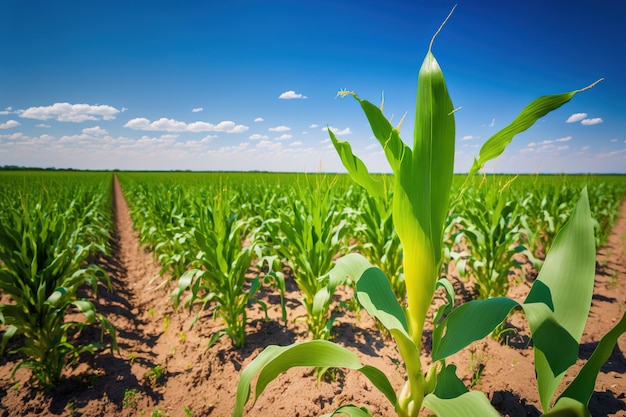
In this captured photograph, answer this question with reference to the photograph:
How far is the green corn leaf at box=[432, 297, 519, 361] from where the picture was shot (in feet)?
3.15

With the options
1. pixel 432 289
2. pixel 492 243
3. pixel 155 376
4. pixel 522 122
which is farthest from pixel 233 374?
pixel 492 243

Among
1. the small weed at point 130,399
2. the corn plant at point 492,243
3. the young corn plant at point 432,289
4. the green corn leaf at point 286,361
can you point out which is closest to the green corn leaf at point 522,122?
the young corn plant at point 432,289

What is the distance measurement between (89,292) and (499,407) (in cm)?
507

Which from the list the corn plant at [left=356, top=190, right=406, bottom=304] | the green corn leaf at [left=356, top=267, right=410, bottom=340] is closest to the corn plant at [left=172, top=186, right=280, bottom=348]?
the corn plant at [left=356, top=190, right=406, bottom=304]

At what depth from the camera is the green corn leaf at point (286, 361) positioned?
0.93 meters

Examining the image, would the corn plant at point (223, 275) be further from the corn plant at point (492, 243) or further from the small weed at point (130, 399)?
the corn plant at point (492, 243)

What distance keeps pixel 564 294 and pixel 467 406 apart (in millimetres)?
531

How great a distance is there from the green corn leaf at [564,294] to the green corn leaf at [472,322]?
90mm

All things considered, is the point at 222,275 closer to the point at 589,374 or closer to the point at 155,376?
the point at 155,376

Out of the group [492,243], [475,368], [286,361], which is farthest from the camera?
[492,243]

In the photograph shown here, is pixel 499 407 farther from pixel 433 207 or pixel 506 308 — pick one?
pixel 433 207

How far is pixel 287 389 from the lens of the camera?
228 cm

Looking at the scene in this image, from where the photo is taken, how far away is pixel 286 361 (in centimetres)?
99

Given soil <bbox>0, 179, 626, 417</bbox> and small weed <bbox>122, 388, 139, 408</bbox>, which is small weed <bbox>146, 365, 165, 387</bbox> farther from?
small weed <bbox>122, 388, 139, 408</bbox>
